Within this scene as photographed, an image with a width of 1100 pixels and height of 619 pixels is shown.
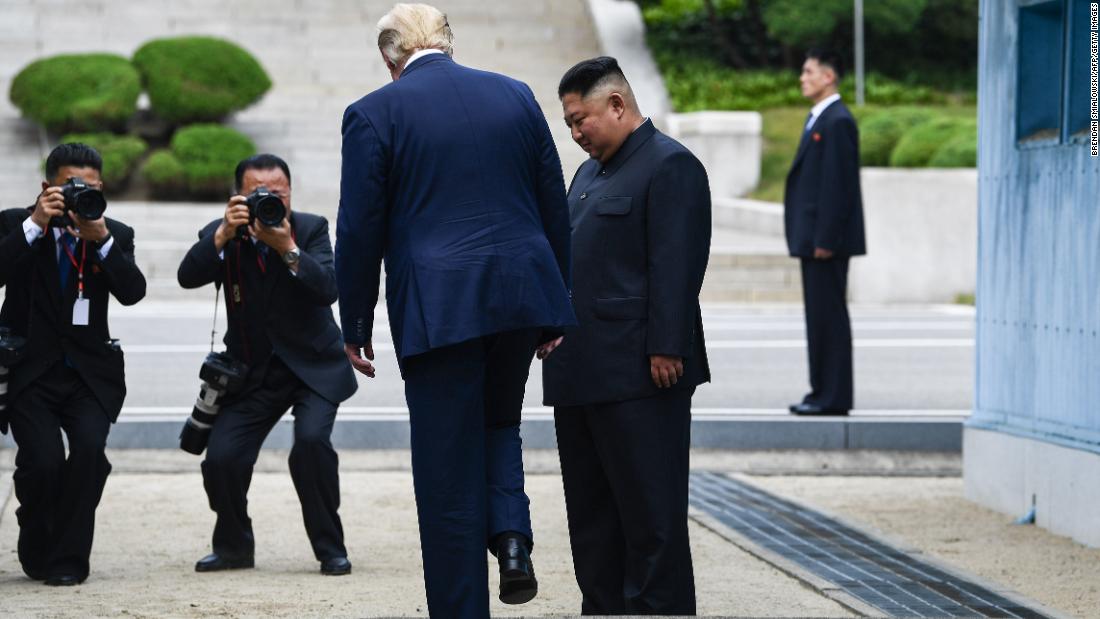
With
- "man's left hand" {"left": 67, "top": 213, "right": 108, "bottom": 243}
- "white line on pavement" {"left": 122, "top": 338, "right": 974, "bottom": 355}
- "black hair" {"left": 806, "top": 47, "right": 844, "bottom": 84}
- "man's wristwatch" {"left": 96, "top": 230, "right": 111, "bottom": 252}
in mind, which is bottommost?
"white line on pavement" {"left": 122, "top": 338, "right": 974, "bottom": 355}

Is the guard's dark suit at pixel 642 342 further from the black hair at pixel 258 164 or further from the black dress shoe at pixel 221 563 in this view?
the black dress shoe at pixel 221 563

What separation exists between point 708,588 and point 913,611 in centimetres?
81

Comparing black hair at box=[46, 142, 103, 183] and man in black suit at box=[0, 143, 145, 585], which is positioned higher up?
black hair at box=[46, 142, 103, 183]

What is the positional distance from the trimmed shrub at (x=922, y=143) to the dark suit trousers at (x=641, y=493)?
16061 millimetres

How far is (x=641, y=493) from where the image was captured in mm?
5477

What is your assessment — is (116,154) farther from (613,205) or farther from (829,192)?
(613,205)

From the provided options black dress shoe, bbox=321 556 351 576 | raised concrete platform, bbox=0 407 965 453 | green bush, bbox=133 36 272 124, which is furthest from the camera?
green bush, bbox=133 36 272 124

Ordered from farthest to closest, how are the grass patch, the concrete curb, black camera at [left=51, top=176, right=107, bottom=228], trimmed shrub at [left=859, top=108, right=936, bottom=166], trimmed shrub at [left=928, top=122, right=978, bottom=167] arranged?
the grass patch < trimmed shrub at [left=859, top=108, right=936, bottom=166] < trimmed shrub at [left=928, top=122, right=978, bottom=167] < the concrete curb < black camera at [left=51, top=176, right=107, bottom=228]

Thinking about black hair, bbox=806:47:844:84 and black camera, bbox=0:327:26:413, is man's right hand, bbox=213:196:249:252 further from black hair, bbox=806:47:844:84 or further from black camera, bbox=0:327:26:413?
black hair, bbox=806:47:844:84

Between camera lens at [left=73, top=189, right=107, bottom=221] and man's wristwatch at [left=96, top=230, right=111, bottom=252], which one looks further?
man's wristwatch at [left=96, top=230, right=111, bottom=252]

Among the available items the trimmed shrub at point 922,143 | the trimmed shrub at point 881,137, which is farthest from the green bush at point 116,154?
the trimmed shrub at point 922,143

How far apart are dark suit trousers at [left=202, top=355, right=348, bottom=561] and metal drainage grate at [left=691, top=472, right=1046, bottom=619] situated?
6.11 feet

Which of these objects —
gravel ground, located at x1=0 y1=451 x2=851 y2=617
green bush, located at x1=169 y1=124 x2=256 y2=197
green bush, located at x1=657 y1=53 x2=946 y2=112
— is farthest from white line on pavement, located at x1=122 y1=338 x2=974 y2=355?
green bush, located at x1=657 y1=53 x2=946 y2=112

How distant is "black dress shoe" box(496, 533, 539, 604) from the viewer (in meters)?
4.77
